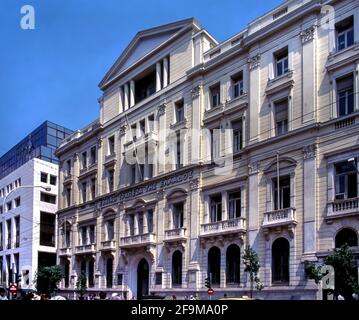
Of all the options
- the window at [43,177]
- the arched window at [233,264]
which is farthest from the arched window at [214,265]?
the window at [43,177]

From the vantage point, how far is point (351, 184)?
2267 cm

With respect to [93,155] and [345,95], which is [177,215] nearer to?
[93,155]

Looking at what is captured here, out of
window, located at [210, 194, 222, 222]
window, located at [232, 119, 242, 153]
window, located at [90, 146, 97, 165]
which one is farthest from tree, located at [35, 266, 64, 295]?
window, located at [232, 119, 242, 153]

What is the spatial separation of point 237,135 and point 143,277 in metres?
12.3

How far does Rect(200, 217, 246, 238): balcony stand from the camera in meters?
27.2

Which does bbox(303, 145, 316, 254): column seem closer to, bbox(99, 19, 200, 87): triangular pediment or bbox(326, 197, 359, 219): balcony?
bbox(326, 197, 359, 219): balcony

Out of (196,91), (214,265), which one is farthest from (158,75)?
(214,265)

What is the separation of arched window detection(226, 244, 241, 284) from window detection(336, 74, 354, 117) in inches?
355

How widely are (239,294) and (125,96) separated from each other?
651 inches

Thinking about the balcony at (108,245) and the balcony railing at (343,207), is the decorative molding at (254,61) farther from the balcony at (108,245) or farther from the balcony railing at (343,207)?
the balcony at (108,245)

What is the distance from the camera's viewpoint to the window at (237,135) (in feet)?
95.1
